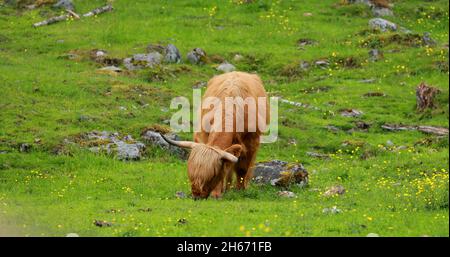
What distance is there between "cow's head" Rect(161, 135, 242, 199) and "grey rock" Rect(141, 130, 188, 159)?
22.0 ft

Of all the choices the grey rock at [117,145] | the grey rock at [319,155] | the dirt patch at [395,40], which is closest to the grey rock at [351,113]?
the grey rock at [319,155]

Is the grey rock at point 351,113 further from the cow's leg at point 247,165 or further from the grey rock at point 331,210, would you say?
the grey rock at point 331,210

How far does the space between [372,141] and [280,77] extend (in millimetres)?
9097

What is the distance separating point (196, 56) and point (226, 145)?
17.9 meters

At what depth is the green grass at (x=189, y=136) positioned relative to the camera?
661 inches

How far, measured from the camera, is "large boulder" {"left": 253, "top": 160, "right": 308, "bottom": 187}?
69.1ft

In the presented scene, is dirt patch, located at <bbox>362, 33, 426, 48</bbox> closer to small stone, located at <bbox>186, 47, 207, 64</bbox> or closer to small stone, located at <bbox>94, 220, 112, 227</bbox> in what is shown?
small stone, located at <bbox>186, 47, 207, 64</bbox>

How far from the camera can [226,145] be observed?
19578 mm

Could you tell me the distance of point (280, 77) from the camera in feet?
119

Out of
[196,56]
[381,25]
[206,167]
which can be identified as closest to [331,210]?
[206,167]

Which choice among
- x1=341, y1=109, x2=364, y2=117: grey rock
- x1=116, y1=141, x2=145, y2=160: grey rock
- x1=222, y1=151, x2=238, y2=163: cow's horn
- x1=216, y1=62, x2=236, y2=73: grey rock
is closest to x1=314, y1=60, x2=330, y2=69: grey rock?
x1=216, y1=62, x2=236, y2=73: grey rock

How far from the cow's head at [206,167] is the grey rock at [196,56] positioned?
59.5 ft
